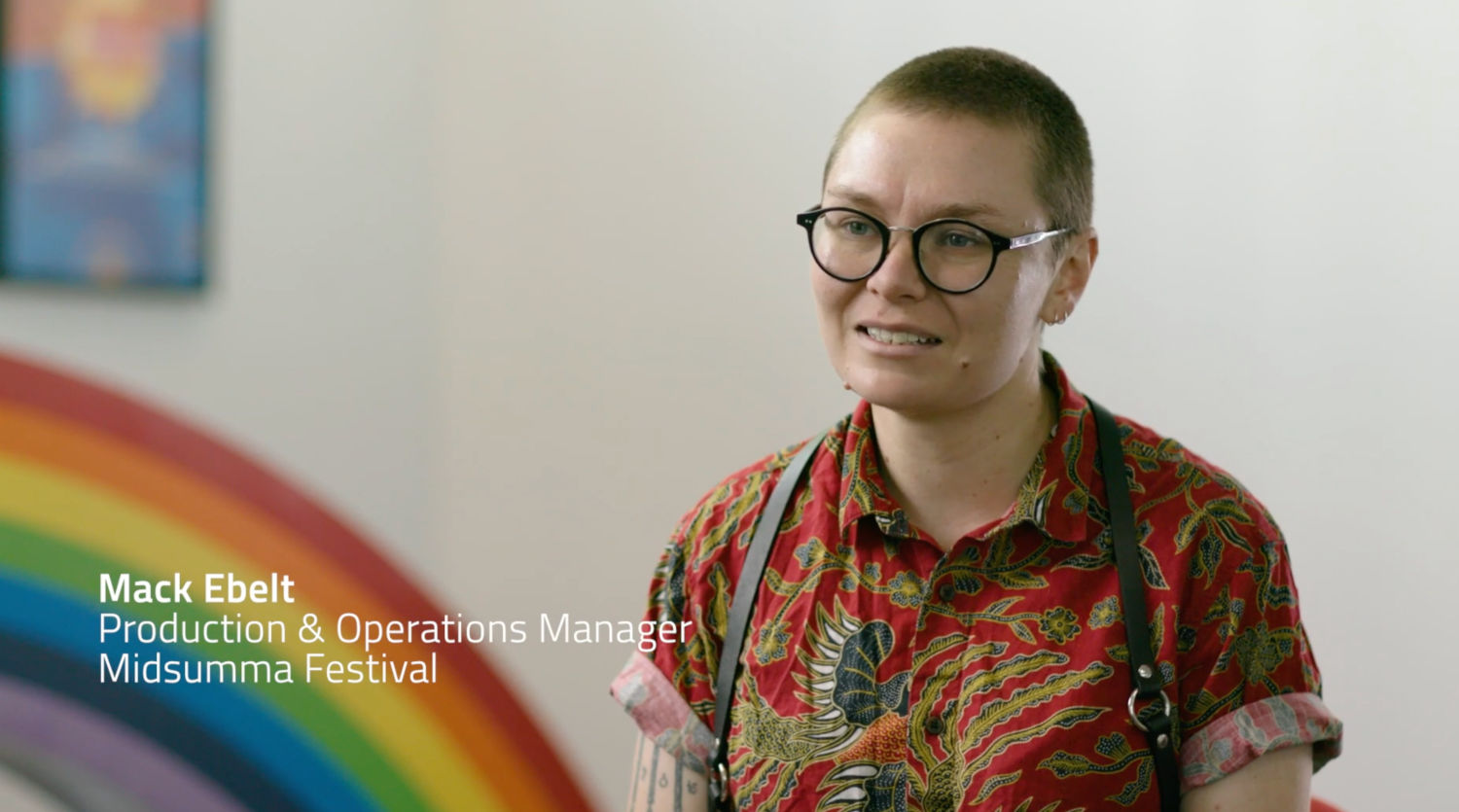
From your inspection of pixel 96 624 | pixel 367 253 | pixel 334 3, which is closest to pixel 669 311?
pixel 367 253

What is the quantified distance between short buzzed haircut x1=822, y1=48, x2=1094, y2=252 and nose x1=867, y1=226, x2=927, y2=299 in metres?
0.10

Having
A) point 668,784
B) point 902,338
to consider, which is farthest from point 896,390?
point 668,784

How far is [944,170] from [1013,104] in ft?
0.26

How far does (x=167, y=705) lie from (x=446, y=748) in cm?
22

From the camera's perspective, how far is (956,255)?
1055 mm

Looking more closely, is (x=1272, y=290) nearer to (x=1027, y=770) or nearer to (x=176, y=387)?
(x=1027, y=770)

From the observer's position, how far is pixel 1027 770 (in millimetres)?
1010

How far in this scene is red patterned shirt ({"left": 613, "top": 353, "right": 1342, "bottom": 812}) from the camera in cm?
101

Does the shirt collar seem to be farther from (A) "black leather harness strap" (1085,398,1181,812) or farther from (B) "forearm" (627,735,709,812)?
(B) "forearm" (627,735,709,812)

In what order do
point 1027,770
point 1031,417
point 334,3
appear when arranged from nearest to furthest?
point 1027,770 < point 1031,417 < point 334,3

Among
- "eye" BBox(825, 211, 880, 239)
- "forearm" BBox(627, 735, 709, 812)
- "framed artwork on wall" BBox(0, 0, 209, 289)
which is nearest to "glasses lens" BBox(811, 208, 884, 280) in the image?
"eye" BBox(825, 211, 880, 239)

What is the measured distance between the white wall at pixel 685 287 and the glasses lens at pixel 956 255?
2.97ft

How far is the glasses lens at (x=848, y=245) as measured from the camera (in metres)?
1.07

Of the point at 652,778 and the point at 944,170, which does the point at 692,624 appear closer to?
the point at 652,778
